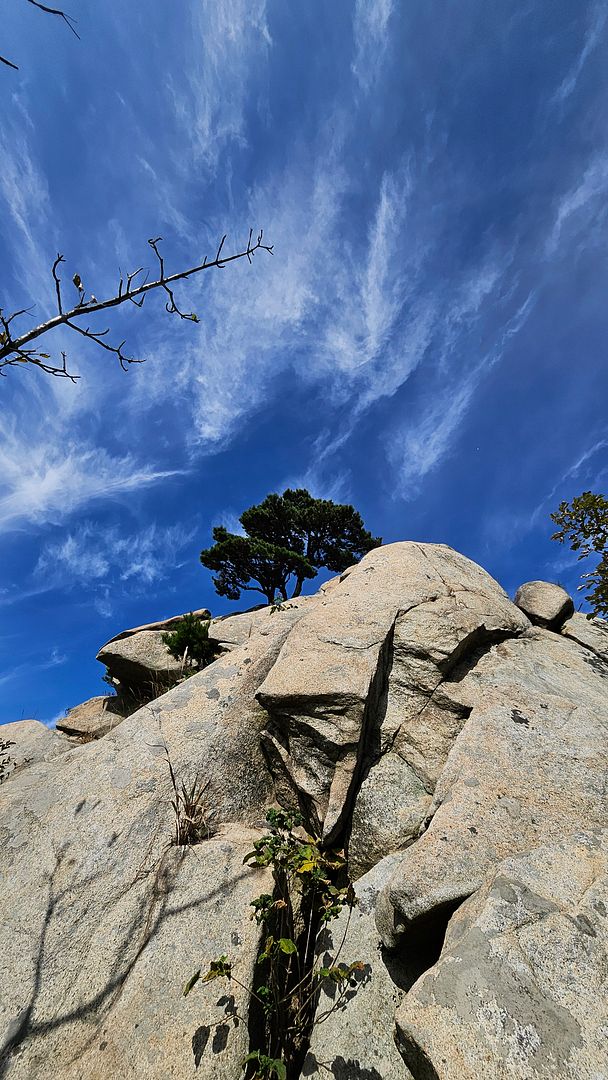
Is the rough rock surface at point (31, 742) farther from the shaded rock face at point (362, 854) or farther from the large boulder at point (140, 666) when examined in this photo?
the large boulder at point (140, 666)

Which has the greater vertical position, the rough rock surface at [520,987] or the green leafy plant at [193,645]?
the green leafy plant at [193,645]

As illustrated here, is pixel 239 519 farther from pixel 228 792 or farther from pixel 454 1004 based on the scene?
pixel 454 1004

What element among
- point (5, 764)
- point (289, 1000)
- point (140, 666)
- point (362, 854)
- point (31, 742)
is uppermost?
point (140, 666)

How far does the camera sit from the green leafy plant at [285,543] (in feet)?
85.7

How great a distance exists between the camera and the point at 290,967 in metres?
4.08

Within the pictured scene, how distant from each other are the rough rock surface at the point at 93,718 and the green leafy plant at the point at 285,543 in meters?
13.5

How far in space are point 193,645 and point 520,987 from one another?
10.2 m

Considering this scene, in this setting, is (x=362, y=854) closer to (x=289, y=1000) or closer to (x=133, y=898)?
(x=289, y=1000)

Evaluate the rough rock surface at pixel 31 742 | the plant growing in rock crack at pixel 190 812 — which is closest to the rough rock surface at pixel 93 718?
the rough rock surface at pixel 31 742

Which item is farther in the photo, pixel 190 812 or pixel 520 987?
pixel 190 812

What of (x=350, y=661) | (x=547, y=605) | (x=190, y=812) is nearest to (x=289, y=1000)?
(x=190, y=812)

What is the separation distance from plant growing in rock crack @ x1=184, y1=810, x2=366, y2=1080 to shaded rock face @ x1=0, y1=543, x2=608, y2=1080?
0.11 m

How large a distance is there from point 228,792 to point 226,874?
1092 millimetres

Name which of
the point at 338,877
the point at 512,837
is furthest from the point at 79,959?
the point at 512,837
